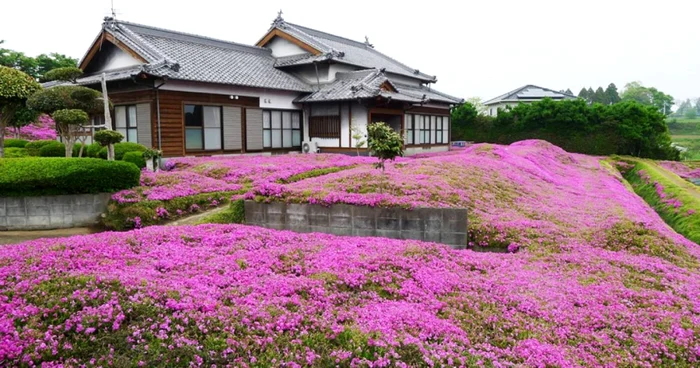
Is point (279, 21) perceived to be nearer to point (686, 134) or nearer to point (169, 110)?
point (169, 110)

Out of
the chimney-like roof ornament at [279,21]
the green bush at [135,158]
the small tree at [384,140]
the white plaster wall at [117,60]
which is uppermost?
the chimney-like roof ornament at [279,21]

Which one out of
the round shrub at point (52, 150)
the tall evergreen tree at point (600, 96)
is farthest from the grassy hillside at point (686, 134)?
the round shrub at point (52, 150)

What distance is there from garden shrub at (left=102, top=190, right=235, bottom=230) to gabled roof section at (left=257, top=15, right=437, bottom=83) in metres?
16.2

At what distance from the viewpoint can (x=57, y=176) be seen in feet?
37.2

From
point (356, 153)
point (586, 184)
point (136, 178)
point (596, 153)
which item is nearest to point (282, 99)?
point (356, 153)

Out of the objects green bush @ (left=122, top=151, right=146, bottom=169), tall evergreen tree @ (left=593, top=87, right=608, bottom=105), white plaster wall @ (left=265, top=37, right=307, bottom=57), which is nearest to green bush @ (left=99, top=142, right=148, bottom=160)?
green bush @ (left=122, top=151, right=146, bottom=169)

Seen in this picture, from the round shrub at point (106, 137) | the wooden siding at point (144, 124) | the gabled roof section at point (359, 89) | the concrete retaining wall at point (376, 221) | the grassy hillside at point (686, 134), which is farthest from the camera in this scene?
the grassy hillside at point (686, 134)

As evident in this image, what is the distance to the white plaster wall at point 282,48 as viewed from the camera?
97.5 feet

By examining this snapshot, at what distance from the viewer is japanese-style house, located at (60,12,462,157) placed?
796 inches

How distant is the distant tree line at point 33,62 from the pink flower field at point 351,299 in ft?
107

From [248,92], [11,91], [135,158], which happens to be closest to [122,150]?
[135,158]

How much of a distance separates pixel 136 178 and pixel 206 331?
32.5 ft

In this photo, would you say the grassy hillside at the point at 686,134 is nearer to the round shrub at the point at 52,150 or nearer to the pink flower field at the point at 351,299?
the pink flower field at the point at 351,299

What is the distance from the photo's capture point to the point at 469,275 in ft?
23.3
